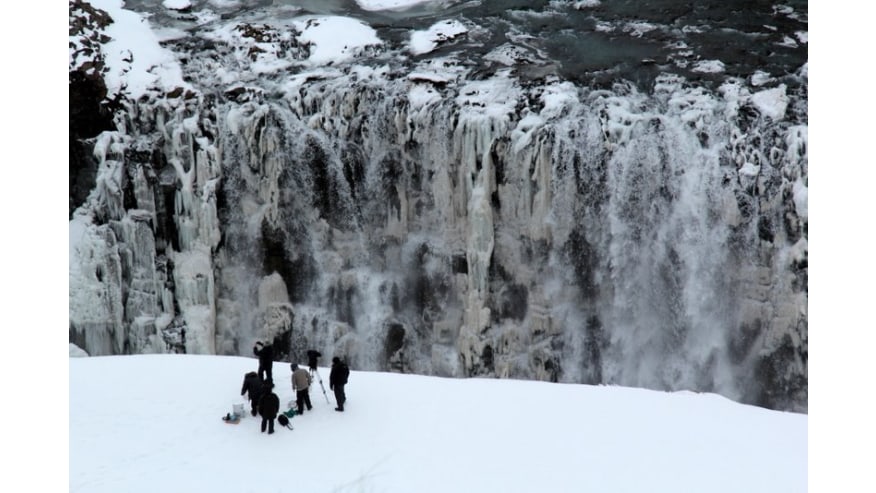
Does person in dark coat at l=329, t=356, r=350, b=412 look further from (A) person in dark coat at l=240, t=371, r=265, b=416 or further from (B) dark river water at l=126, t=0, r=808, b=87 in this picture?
(B) dark river water at l=126, t=0, r=808, b=87

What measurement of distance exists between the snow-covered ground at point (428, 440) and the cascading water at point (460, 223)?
5.59 m

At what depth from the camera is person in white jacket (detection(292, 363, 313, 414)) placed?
802 centimetres

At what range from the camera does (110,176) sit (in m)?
14.6

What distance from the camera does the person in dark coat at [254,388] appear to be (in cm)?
797

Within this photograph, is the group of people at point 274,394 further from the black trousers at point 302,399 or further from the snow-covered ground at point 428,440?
the snow-covered ground at point 428,440

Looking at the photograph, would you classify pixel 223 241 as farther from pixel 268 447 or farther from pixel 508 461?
pixel 508 461

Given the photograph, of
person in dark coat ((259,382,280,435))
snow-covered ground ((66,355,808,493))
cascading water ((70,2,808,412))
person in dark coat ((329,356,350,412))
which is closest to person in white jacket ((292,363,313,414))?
snow-covered ground ((66,355,808,493))

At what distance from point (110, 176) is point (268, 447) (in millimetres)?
9333

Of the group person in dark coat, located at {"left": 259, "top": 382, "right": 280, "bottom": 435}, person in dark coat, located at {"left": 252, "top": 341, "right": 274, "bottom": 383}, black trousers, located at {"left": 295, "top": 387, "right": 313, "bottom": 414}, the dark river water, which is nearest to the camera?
person in dark coat, located at {"left": 259, "top": 382, "right": 280, "bottom": 435}

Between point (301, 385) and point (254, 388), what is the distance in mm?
525

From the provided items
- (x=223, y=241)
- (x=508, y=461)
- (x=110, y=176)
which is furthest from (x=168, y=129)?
(x=508, y=461)

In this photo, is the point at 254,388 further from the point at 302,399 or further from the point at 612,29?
the point at 612,29

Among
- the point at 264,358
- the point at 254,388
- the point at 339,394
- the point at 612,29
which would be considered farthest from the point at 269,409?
the point at 612,29

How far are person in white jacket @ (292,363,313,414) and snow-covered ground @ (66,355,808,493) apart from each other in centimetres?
16
